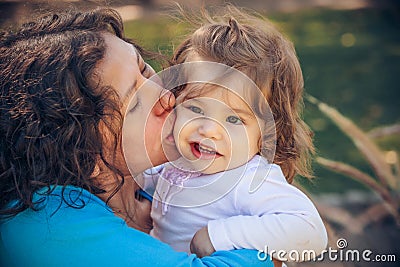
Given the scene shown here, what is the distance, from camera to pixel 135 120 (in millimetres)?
1666

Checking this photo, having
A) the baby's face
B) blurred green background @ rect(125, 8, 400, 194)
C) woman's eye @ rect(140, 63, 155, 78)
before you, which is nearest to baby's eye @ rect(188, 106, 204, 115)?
the baby's face

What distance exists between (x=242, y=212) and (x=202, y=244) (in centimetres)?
15

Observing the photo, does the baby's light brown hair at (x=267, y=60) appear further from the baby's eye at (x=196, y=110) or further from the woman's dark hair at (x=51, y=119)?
the woman's dark hair at (x=51, y=119)

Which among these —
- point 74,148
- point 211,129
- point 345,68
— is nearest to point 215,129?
point 211,129

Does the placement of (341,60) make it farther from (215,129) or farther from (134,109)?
(134,109)

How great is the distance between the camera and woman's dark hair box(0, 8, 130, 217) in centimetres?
157

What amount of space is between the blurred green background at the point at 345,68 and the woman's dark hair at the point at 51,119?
2784mm

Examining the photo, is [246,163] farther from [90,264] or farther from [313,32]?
[313,32]

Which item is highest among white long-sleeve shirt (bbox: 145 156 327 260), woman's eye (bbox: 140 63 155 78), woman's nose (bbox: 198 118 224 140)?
woman's eye (bbox: 140 63 155 78)

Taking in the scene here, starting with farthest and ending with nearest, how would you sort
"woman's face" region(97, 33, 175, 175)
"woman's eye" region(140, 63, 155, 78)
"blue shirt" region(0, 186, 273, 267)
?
"woman's eye" region(140, 63, 155, 78), "woman's face" region(97, 33, 175, 175), "blue shirt" region(0, 186, 273, 267)

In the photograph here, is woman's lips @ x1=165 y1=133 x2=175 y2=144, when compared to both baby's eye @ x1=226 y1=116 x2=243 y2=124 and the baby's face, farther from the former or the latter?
baby's eye @ x1=226 y1=116 x2=243 y2=124

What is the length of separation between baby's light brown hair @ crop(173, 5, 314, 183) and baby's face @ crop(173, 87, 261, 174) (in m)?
0.08

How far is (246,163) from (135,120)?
1.11 feet

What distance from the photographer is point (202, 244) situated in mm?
1718
